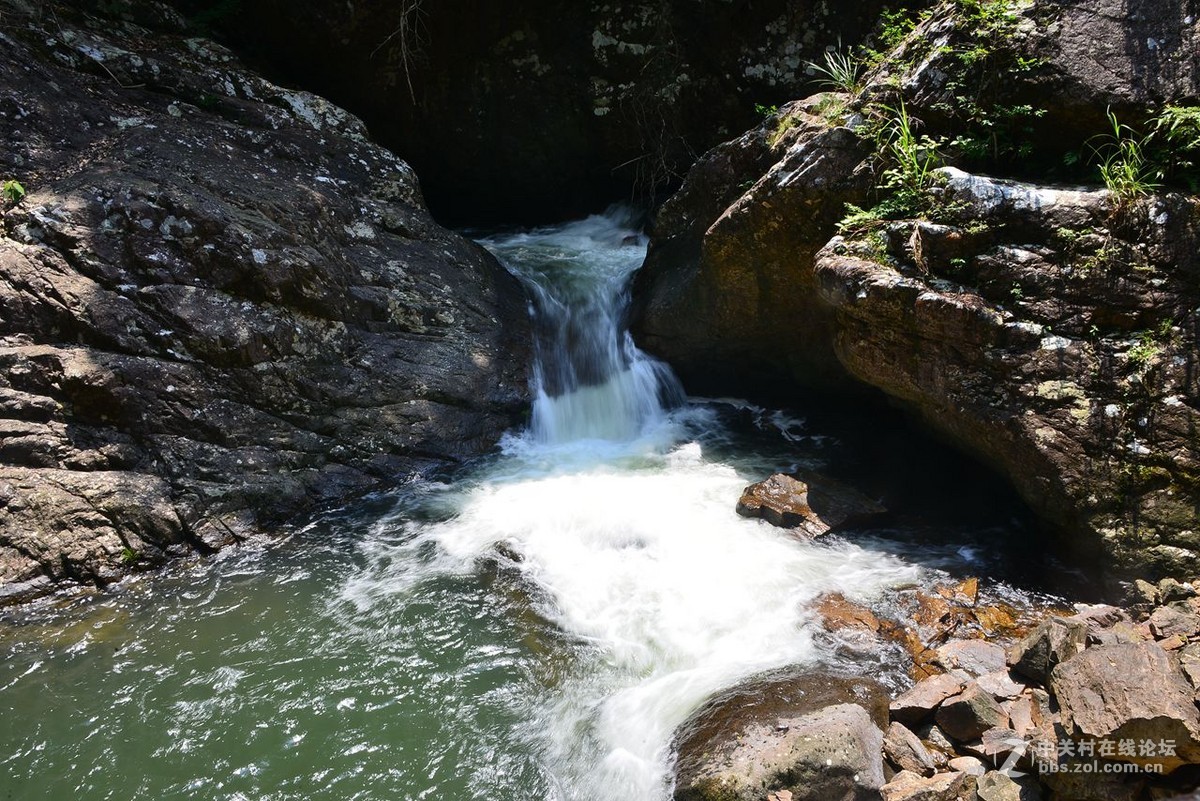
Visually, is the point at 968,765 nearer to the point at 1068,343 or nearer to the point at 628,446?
the point at 1068,343

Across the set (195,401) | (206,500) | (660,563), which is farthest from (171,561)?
(660,563)

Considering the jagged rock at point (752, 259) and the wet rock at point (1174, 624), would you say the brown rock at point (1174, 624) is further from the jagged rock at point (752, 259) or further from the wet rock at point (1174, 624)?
the jagged rock at point (752, 259)

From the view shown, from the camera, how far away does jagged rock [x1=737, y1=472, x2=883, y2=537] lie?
212 inches

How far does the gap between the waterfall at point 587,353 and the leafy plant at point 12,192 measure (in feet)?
15.0

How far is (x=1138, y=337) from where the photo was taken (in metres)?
4.48

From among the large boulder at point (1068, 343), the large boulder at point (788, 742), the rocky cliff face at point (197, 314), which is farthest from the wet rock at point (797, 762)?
the rocky cliff face at point (197, 314)

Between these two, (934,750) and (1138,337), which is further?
(1138,337)

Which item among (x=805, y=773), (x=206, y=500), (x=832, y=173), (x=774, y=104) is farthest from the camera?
(x=774, y=104)

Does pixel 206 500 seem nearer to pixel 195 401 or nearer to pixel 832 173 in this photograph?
pixel 195 401

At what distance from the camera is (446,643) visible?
4.24 m

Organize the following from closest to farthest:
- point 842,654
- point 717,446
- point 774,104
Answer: point 842,654, point 717,446, point 774,104

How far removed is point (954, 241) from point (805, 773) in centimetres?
367

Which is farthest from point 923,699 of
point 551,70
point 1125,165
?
point 551,70

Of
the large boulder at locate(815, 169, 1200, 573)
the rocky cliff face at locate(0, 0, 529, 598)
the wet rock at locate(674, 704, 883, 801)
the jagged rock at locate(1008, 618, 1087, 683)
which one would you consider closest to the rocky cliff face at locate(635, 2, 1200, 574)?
the large boulder at locate(815, 169, 1200, 573)
